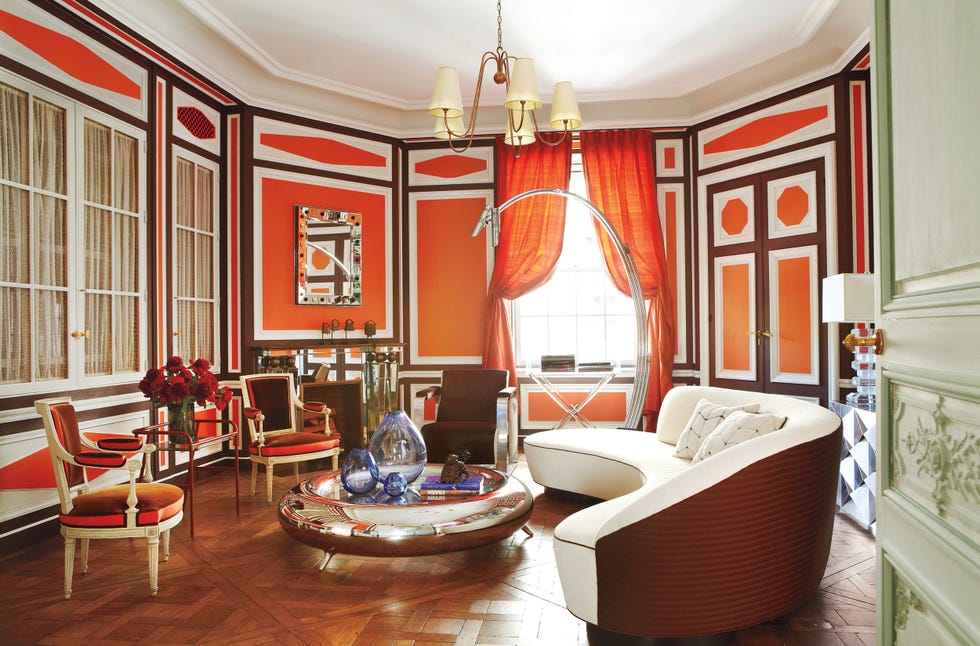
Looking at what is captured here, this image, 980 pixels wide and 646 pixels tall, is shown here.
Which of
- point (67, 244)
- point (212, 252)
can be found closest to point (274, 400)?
point (212, 252)

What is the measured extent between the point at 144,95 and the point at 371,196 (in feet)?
7.21

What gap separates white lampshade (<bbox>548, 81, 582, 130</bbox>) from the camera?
12.7ft

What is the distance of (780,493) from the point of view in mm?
2312

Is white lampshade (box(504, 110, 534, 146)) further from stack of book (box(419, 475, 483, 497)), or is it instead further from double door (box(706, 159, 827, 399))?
double door (box(706, 159, 827, 399))

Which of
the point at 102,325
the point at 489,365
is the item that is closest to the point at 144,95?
the point at 102,325

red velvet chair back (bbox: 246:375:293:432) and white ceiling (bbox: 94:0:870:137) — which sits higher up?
white ceiling (bbox: 94:0:870:137)

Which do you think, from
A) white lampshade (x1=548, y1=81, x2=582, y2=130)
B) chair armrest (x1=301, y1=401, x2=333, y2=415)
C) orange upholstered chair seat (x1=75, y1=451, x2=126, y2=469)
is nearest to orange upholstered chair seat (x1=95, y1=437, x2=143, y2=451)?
orange upholstered chair seat (x1=75, y1=451, x2=126, y2=469)

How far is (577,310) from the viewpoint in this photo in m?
6.49

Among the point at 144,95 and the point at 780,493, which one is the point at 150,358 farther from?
the point at 780,493

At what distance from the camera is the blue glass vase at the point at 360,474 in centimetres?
332

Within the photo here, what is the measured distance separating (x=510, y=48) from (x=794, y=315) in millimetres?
3133

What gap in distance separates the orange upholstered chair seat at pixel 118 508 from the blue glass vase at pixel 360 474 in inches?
A: 30.7

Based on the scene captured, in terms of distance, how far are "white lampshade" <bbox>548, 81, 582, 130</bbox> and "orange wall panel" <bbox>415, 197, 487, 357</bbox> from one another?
252cm

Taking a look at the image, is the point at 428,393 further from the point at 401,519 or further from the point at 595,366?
the point at 401,519
